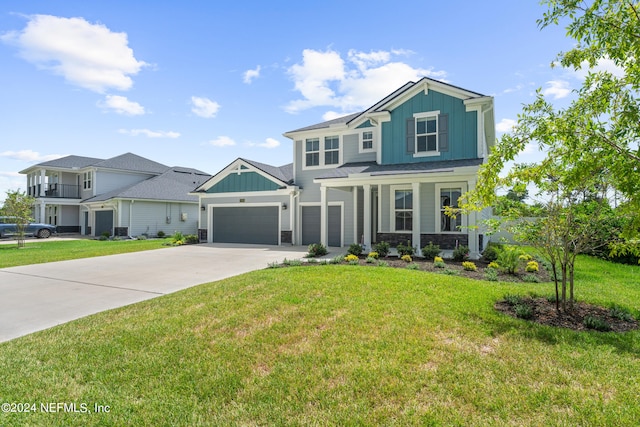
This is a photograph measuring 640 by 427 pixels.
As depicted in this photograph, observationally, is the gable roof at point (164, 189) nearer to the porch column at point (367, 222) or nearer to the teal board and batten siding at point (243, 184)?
the teal board and batten siding at point (243, 184)

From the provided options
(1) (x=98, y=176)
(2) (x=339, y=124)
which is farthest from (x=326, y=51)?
(1) (x=98, y=176)

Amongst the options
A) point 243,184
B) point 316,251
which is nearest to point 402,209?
point 316,251

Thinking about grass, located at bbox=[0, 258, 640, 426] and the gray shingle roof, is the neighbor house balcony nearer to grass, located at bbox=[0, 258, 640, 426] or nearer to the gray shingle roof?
the gray shingle roof

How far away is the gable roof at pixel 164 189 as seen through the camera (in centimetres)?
2483

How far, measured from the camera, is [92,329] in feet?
16.3

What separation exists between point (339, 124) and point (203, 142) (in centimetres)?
737

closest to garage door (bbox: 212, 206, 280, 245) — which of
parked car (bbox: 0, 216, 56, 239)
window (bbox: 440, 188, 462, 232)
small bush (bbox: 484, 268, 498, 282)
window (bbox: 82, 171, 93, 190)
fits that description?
window (bbox: 440, 188, 462, 232)

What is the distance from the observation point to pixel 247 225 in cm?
1908

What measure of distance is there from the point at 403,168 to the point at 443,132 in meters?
2.23

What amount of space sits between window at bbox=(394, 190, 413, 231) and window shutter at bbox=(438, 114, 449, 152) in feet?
7.31

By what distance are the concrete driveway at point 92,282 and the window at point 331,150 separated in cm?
614

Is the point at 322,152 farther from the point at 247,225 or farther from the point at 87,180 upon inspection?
the point at 87,180

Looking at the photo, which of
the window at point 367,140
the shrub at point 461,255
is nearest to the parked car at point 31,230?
the window at point 367,140

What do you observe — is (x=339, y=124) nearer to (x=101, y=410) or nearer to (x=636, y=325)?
(x=636, y=325)
